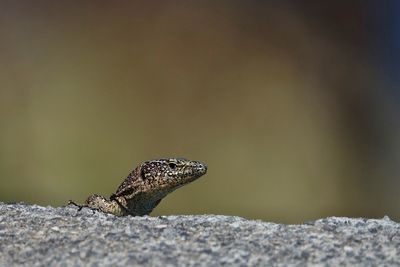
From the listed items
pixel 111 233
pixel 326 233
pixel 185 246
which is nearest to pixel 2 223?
pixel 111 233

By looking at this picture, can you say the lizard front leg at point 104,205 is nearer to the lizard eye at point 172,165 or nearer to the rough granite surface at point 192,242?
the lizard eye at point 172,165

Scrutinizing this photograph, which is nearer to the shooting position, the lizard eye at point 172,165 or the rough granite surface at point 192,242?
the rough granite surface at point 192,242

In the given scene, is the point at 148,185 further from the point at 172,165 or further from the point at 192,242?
the point at 192,242

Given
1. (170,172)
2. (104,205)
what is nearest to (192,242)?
(170,172)

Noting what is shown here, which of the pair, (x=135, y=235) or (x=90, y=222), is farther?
(x=90, y=222)

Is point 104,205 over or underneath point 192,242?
over

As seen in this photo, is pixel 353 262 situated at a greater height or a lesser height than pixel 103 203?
lesser

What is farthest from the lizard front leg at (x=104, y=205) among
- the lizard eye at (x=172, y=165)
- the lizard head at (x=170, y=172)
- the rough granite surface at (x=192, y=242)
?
the rough granite surface at (x=192, y=242)

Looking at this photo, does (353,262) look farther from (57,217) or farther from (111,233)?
(57,217)
